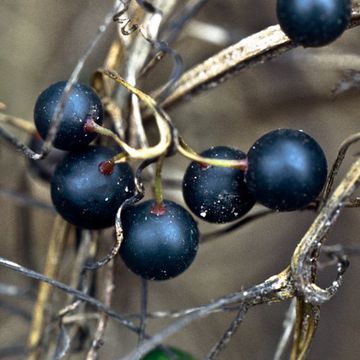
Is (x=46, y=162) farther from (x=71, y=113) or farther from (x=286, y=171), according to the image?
(x=286, y=171)

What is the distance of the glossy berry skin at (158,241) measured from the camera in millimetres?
917

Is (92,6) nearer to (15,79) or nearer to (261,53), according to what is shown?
(15,79)

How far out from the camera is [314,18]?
0.83m

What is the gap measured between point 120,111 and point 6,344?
2.43 feet

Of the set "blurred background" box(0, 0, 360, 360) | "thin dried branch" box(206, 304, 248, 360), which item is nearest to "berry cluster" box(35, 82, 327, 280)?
"thin dried branch" box(206, 304, 248, 360)

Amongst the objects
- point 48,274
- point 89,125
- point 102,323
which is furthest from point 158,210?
point 48,274

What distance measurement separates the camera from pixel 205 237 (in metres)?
1.28

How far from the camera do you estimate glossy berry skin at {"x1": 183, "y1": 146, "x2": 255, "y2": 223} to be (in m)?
0.94

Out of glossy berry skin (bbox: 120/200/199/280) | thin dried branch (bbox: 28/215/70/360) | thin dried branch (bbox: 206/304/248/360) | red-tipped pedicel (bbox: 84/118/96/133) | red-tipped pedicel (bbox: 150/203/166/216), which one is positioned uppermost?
red-tipped pedicel (bbox: 84/118/96/133)

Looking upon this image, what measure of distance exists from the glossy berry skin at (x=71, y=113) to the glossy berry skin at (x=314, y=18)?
294mm

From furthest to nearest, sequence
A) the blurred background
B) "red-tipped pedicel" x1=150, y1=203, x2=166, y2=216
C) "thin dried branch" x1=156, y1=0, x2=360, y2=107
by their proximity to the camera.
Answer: the blurred background < "thin dried branch" x1=156, y1=0, x2=360, y2=107 < "red-tipped pedicel" x1=150, y1=203, x2=166, y2=216

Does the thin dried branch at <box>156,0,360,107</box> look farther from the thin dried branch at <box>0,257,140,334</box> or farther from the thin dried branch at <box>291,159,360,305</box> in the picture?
the thin dried branch at <box>0,257,140,334</box>

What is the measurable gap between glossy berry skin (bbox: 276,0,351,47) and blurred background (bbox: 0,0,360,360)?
29.6 inches

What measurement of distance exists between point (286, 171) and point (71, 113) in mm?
310
